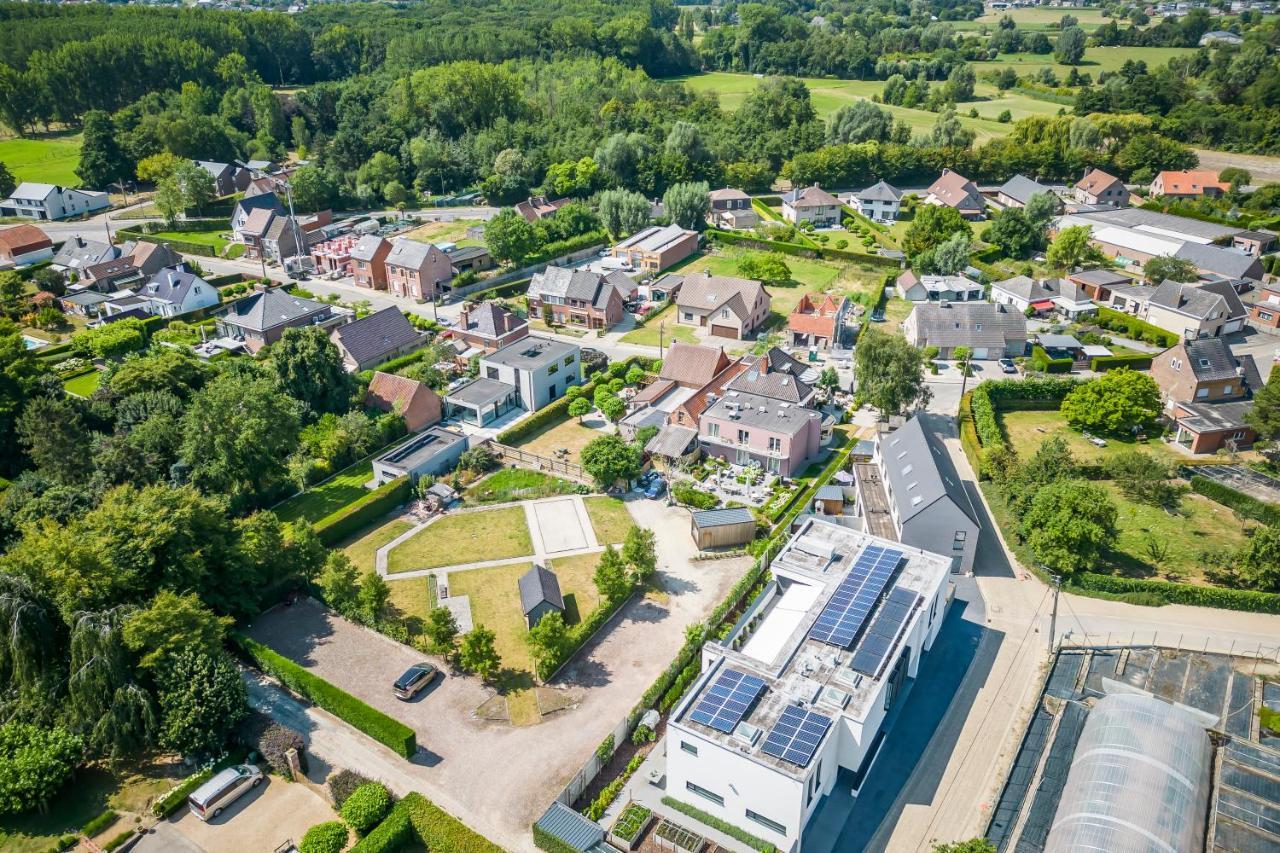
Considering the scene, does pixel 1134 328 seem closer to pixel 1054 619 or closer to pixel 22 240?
pixel 1054 619

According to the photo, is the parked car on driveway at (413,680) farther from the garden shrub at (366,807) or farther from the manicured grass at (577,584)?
the manicured grass at (577,584)

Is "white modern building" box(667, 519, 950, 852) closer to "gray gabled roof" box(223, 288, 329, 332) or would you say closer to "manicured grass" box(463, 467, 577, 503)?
"manicured grass" box(463, 467, 577, 503)

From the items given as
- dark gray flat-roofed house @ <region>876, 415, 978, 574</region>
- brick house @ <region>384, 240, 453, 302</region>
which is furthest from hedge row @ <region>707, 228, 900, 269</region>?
dark gray flat-roofed house @ <region>876, 415, 978, 574</region>

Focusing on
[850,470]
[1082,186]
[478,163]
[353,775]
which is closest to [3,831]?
[353,775]

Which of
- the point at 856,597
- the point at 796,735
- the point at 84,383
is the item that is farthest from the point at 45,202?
the point at 796,735

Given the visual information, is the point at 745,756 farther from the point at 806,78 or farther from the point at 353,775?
the point at 806,78
